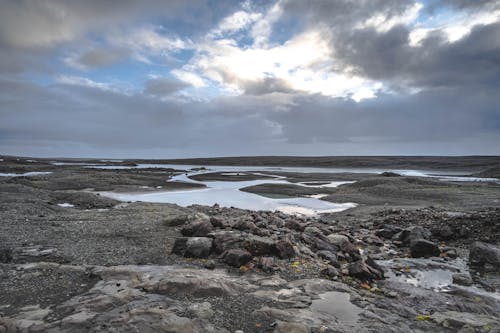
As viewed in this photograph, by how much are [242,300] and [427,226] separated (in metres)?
14.9

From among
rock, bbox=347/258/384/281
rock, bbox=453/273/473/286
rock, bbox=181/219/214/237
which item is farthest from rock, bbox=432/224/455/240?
rock, bbox=181/219/214/237

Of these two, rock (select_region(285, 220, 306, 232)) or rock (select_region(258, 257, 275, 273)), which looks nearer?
rock (select_region(258, 257, 275, 273))

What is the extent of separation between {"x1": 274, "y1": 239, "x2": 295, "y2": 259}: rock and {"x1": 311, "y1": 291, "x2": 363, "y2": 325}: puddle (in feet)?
8.02

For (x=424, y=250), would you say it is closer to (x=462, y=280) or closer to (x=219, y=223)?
(x=462, y=280)

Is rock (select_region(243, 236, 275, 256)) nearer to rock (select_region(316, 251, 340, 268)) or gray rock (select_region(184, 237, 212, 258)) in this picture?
gray rock (select_region(184, 237, 212, 258))

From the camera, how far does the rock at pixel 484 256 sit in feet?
36.2

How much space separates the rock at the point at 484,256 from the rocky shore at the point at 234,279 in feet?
0.12

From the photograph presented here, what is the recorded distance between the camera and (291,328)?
578 centimetres

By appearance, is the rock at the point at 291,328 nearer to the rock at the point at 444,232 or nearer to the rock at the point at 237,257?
the rock at the point at 237,257

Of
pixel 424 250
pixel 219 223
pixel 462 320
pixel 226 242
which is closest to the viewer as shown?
pixel 462 320

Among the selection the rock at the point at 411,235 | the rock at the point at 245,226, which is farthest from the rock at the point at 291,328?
the rock at the point at 411,235

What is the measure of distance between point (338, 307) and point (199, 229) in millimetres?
6797

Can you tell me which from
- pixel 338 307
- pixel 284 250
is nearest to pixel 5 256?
pixel 284 250

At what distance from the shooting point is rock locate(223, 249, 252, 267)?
932cm
